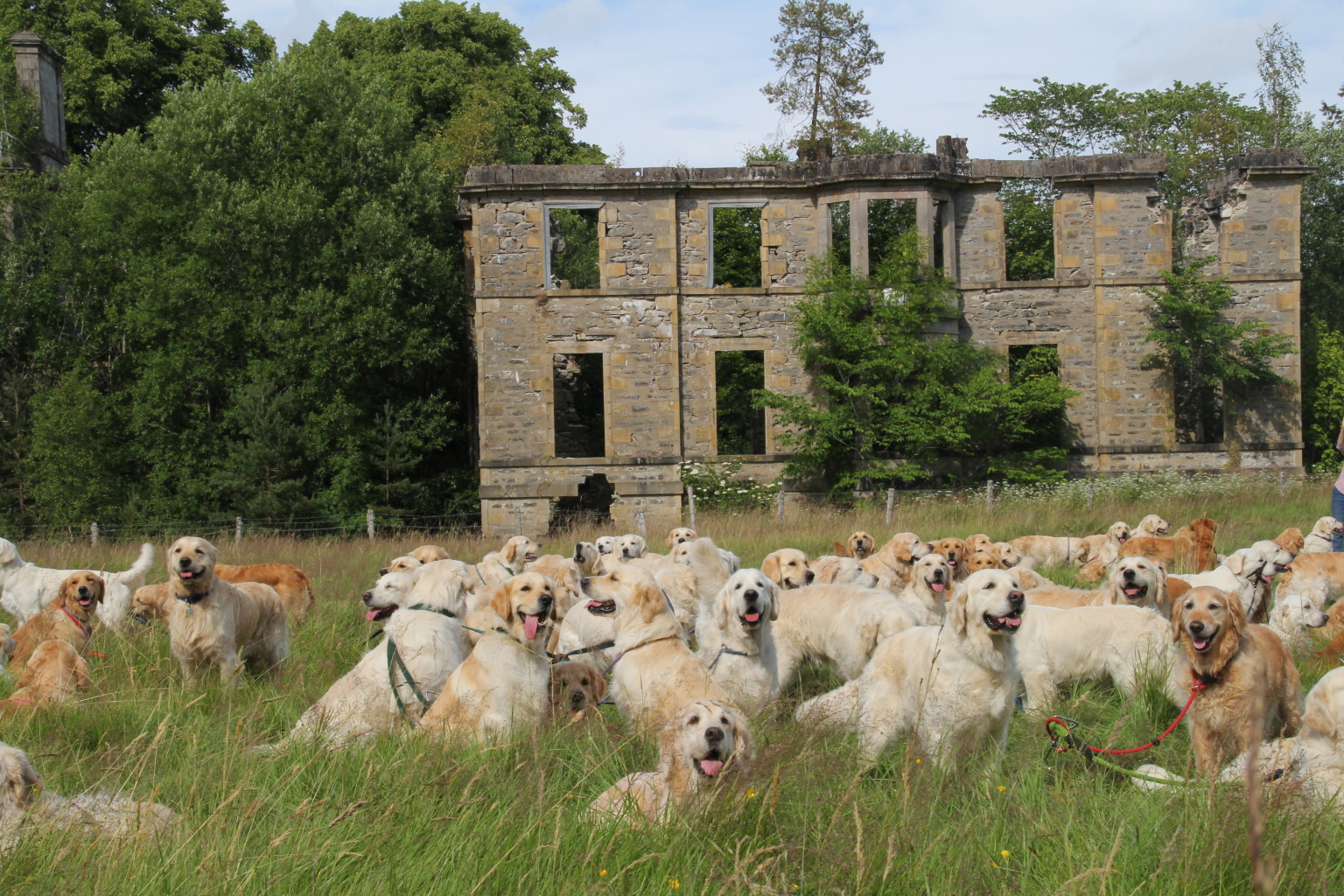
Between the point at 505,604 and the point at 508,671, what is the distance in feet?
1.17

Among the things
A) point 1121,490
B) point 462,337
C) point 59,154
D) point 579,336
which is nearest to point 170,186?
point 59,154

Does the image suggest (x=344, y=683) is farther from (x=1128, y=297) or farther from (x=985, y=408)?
(x=1128, y=297)

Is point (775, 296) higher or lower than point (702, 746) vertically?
higher

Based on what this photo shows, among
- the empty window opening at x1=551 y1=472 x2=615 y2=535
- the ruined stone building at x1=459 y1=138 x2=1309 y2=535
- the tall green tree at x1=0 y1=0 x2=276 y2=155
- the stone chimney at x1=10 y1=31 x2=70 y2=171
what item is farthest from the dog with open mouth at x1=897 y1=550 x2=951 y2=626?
the tall green tree at x1=0 y1=0 x2=276 y2=155

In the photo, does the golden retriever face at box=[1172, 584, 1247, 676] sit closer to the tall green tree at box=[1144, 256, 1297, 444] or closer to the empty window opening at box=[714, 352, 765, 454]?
the tall green tree at box=[1144, 256, 1297, 444]

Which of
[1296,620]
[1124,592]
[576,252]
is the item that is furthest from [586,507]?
[1296,620]

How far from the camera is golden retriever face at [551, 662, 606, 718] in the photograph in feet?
21.6

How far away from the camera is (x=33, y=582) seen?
1099cm

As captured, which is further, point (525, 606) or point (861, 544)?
point (861, 544)

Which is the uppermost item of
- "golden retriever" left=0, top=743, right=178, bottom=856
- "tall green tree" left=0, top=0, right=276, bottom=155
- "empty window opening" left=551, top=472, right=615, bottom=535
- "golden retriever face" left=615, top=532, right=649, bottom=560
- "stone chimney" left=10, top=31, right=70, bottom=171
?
"tall green tree" left=0, top=0, right=276, bottom=155

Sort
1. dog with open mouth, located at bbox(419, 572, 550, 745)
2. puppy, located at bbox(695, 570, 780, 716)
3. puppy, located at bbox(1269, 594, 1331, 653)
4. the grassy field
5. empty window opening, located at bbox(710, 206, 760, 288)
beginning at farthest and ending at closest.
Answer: empty window opening, located at bbox(710, 206, 760, 288), puppy, located at bbox(1269, 594, 1331, 653), puppy, located at bbox(695, 570, 780, 716), dog with open mouth, located at bbox(419, 572, 550, 745), the grassy field

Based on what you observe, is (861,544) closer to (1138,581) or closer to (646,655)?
(1138,581)

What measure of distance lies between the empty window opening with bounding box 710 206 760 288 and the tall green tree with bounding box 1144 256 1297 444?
414 inches

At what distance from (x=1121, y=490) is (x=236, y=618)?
717 inches
